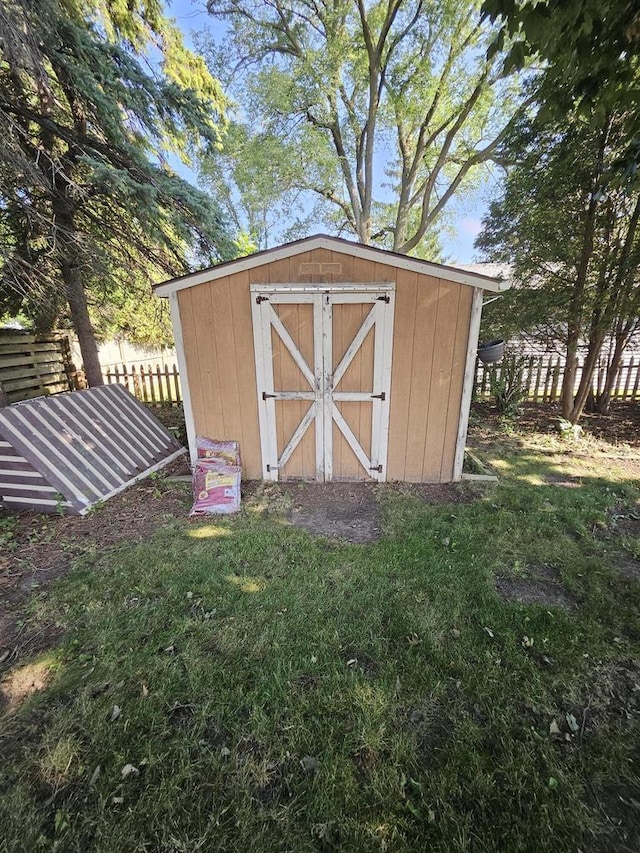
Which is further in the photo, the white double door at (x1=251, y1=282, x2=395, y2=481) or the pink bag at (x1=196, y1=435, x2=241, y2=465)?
the pink bag at (x1=196, y1=435, x2=241, y2=465)

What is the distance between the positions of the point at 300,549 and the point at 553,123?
273 inches

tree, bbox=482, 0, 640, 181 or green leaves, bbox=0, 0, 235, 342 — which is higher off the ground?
green leaves, bbox=0, 0, 235, 342

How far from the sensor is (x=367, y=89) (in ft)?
38.1

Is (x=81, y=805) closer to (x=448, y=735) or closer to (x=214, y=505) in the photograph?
(x=448, y=735)

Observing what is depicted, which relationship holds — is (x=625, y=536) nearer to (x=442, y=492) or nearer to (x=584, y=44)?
(x=442, y=492)

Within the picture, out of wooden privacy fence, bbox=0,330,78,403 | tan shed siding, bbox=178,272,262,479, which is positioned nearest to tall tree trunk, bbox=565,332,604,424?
tan shed siding, bbox=178,272,262,479

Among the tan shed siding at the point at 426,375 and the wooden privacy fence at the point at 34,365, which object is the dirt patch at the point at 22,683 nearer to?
the tan shed siding at the point at 426,375

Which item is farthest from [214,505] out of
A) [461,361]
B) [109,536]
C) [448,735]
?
[461,361]

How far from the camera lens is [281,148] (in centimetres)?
1145

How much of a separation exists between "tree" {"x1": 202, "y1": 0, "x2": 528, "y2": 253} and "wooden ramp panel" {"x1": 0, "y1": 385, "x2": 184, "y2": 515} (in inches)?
435

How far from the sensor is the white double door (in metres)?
4.08

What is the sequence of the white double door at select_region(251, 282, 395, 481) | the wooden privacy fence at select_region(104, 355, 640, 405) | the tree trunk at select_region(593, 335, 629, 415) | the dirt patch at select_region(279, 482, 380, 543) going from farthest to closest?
the wooden privacy fence at select_region(104, 355, 640, 405)
the tree trunk at select_region(593, 335, 629, 415)
the white double door at select_region(251, 282, 395, 481)
the dirt patch at select_region(279, 482, 380, 543)

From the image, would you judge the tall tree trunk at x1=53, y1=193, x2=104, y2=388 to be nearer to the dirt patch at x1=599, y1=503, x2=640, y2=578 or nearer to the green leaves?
the green leaves

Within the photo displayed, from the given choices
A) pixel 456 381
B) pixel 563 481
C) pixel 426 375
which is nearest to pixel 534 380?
pixel 563 481
